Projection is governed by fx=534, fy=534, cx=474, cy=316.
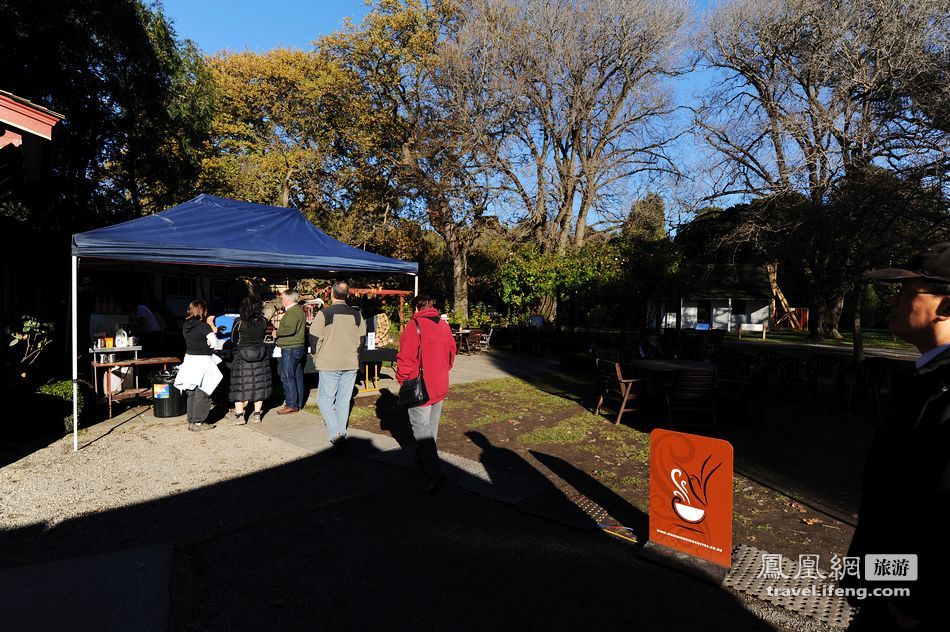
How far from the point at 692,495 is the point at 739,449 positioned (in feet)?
11.4

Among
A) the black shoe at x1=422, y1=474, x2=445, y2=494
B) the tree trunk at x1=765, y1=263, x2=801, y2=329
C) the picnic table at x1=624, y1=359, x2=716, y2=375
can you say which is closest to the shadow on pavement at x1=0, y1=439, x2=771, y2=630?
the black shoe at x1=422, y1=474, x2=445, y2=494

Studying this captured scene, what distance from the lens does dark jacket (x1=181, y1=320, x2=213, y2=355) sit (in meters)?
6.70

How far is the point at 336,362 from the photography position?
5828mm

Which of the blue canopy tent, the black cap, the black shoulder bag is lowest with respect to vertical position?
the black shoulder bag

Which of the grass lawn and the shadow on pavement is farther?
the grass lawn

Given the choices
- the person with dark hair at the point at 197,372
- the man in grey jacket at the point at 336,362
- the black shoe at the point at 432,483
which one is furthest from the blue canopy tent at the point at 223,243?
the black shoe at the point at 432,483

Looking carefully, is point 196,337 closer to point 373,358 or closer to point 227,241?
point 227,241

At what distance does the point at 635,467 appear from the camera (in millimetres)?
5625

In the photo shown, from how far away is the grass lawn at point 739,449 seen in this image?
14.1 feet

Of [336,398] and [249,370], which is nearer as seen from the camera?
[336,398]

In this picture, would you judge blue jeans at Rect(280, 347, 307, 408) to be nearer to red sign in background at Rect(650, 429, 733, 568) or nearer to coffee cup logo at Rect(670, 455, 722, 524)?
red sign in background at Rect(650, 429, 733, 568)

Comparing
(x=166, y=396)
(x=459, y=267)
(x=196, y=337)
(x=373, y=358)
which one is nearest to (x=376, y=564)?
(x=196, y=337)

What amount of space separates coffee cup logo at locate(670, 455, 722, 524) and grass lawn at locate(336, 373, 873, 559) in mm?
600

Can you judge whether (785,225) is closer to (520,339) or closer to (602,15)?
(520,339)
